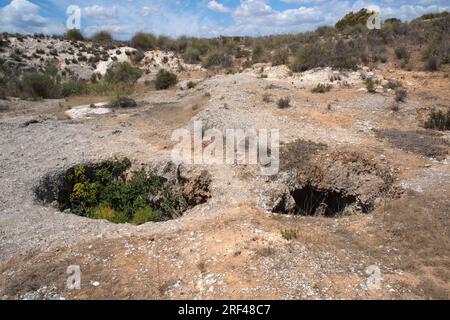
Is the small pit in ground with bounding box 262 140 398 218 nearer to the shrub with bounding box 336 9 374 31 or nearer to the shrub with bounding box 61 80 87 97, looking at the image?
the shrub with bounding box 61 80 87 97

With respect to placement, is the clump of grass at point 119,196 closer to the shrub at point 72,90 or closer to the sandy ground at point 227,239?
the sandy ground at point 227,239

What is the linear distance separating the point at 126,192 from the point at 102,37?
22.7 m

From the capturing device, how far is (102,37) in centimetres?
2700

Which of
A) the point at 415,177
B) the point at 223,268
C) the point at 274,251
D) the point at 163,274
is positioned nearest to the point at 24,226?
the point at 163,274

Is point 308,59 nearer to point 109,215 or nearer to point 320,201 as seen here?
point 320,201

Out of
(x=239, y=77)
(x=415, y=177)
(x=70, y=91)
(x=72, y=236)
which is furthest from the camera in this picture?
(x=70, y=91)

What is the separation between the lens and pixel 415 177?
6.66 m

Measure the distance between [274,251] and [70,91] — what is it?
12922mm

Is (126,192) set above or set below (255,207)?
below

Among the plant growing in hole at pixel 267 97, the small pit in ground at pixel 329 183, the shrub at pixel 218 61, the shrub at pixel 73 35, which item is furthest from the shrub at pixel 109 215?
the shrub at pixel 73 35

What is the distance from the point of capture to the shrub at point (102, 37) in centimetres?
2641

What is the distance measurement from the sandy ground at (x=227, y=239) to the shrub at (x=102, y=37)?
1913 cm

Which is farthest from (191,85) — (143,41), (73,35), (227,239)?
(73,35)

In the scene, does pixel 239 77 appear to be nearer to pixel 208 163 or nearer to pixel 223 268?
pixel 208 163
